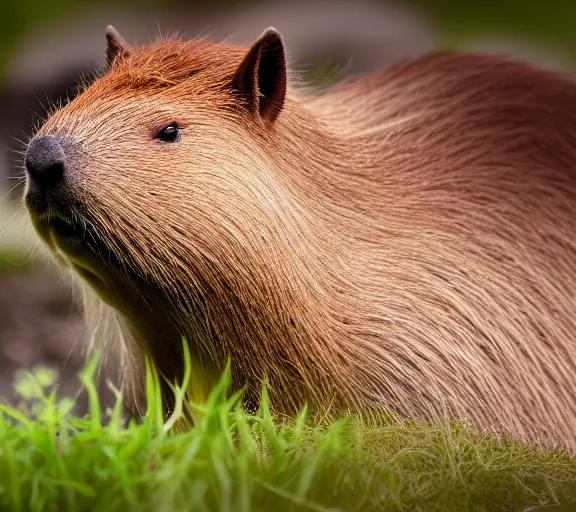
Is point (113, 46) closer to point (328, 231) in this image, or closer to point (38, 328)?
point (328, 231)

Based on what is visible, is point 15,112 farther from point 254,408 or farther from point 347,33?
point 254,408

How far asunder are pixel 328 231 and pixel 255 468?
765mm

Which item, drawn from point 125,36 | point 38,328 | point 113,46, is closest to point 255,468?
point 113,46

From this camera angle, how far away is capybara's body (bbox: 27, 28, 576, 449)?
1.86 meters

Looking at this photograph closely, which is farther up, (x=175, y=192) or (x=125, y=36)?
(x=125, y=36)

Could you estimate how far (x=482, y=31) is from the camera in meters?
3.21

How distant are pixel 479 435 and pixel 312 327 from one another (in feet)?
1.49

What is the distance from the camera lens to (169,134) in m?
1.91

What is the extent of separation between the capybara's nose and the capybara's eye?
0.22 m

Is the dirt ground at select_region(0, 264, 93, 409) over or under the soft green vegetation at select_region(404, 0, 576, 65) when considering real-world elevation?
under

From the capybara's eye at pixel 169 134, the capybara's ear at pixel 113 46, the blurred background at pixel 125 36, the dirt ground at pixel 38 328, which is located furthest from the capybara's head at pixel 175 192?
the dirt ground at pixel 38 328

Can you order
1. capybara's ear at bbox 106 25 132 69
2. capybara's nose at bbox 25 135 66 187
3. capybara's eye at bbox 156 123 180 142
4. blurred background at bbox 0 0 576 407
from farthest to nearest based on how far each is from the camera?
blurred background at bbox 0 0 576 407 < capybara's ear at bbox 106 25 132 69 < capybara's eye at bbox 156 123 180 142 < capybara's nose at bbox 25 135 66 187

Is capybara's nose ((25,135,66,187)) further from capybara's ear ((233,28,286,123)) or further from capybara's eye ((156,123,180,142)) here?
capybara's ear ((233,28,286,123))

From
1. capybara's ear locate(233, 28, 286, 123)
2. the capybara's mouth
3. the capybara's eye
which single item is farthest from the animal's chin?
capybara's ear locate(233, 28, 286, 123)
